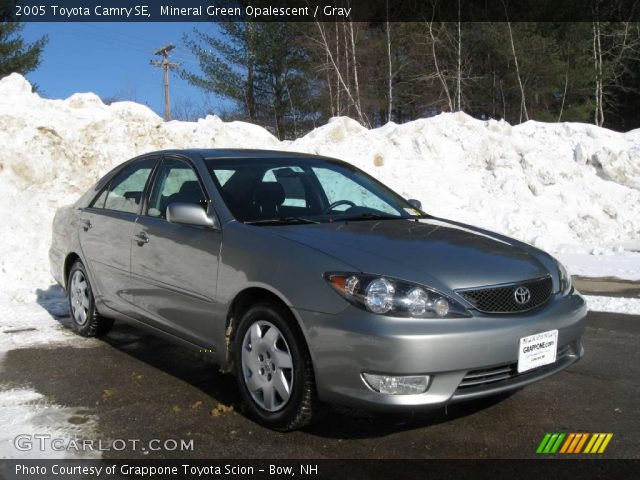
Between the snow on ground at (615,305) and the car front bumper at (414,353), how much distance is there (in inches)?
144

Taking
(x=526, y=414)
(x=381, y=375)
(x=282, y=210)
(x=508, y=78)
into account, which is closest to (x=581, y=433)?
(x=526, y=414)

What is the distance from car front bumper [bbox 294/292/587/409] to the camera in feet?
9.50

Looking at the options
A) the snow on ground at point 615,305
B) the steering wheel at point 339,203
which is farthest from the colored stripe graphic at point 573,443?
the snow on ground at point 615,305

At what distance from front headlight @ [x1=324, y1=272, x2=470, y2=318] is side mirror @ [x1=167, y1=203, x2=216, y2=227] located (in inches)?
43.2

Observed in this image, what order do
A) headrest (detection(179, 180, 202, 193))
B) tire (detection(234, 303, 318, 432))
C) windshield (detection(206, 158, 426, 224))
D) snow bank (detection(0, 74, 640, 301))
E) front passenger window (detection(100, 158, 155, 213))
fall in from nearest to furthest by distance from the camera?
tire (detection(234, 303, 318, 432))
windshield (detection(206, 158, 426, 224))
headrest (detection(179, 180, 202, 193))
front passenger window (detection(100, 158, 155, 213))
snow bank (detection(0, 74, 640, 301))

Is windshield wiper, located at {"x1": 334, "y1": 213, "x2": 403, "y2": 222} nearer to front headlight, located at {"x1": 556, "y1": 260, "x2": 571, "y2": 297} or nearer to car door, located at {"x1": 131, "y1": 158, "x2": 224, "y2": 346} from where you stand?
car door, located at {"x1": 131, "y1": 158, "x2": 224, "y2": 346}

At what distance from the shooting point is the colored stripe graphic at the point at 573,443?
3176 millimetres

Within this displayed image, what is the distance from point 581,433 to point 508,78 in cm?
2430

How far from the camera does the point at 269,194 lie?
163 inches

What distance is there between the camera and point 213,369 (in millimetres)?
4590

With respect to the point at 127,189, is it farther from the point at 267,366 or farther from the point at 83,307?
the point at 267,366

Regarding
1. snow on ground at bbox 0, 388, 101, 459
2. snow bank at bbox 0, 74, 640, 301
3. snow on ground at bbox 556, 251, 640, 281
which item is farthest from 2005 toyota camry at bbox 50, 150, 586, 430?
snow bank at bbox 0, 74, 640, 301

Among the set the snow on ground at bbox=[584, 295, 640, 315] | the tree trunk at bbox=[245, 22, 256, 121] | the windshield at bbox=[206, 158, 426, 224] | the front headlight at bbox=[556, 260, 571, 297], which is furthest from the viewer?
the tree trunk at bbox=[245, 22, 256, 121]

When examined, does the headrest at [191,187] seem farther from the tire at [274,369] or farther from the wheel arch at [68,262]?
the wheel arch at [68,262]
